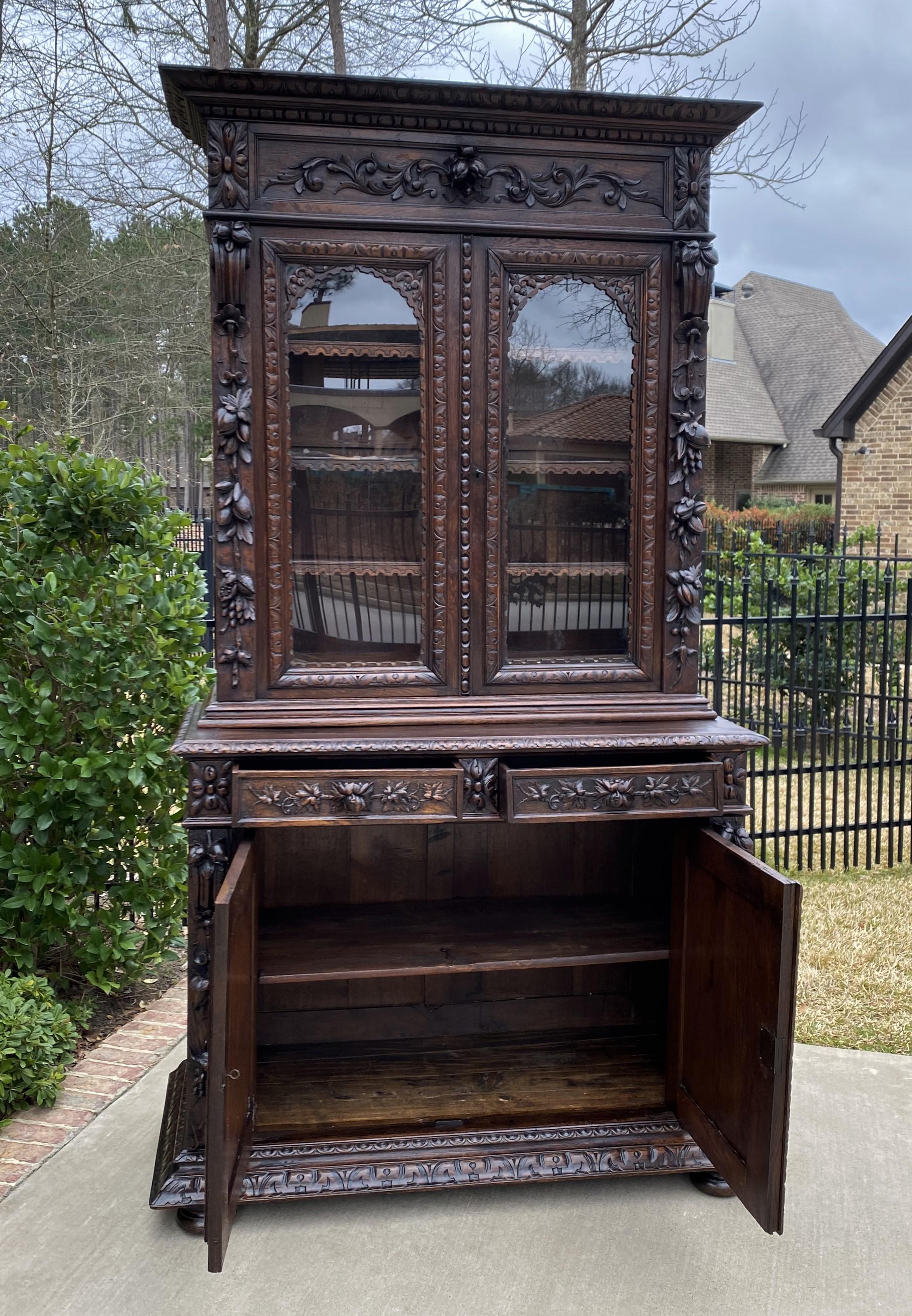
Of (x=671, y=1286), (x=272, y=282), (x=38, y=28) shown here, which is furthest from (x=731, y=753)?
(x=38, y=28)

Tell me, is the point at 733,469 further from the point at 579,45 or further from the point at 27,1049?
the point at 27,1049

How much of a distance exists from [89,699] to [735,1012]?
2.04m

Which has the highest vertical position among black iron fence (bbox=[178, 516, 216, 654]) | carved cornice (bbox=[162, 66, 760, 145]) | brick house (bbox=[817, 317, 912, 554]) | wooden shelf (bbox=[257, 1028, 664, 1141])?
brick house (bbox=[817, 317, 912, 554])

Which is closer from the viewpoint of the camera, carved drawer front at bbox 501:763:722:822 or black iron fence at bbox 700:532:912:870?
carved drawer front at bbox 501:763:722:822

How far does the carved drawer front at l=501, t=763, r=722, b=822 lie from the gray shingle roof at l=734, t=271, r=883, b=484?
70.7 ft

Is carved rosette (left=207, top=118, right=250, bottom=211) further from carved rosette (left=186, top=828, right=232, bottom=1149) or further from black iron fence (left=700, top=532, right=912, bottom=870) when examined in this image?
black iron fence (left=700, top=532, right=912, bottom=870)

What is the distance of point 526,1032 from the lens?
305 cm

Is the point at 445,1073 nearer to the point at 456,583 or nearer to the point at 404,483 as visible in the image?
the point at 456,583

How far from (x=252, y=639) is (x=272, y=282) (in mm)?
814

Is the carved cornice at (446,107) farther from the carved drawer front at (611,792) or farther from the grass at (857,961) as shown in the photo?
the grass at (857,961)

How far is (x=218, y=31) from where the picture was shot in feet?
22.9

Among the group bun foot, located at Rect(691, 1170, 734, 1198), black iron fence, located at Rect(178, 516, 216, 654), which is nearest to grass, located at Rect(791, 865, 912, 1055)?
bun foot, located at Rect(691, 1170, 734, 1198)

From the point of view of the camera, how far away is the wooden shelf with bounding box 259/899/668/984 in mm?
2486

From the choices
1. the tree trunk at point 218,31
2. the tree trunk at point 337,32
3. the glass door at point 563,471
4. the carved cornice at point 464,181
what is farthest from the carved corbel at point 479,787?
the tree trunk at point 337,32
